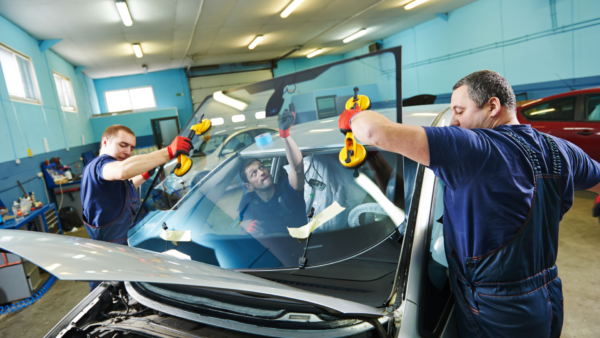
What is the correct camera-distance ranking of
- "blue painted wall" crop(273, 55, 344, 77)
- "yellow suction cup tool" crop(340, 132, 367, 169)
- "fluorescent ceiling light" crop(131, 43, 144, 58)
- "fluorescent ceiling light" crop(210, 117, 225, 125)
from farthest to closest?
"blue painted wall" crop(273, 55, 344, 77)
"fluorescent ceiling light" crop(131, 43, 144, 58)
"fluorescent ceiling light" crop(210, 117, 225, 125)
"yellow suction cup tool" crop(340, 132, 367, 169)

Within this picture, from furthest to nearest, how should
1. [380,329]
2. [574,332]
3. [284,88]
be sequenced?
[574,332] < [284,88] < [380,329]

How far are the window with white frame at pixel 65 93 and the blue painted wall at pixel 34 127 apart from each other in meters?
0.17

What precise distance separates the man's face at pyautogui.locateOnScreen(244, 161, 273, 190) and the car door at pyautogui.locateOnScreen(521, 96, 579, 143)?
485cm

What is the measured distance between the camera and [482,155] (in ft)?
3.21

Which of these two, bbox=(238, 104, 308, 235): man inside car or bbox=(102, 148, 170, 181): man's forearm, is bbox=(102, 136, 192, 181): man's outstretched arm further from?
bbox=(238, 104, 308, 235): man inside car

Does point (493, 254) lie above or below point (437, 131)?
below

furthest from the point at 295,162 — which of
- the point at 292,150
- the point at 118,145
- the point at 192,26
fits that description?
the point at 192,26

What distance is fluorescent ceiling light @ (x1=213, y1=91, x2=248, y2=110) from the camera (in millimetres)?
1836

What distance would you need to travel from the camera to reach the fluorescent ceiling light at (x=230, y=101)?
184 centimetres

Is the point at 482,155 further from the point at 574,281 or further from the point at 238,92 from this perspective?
the point at 574,281

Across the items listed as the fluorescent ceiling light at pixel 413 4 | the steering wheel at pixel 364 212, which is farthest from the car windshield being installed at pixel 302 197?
the fluorescent ceiling light at pixel 413 4

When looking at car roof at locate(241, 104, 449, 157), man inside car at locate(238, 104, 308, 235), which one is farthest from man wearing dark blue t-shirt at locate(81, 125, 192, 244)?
car roof at locate(241, 104, 449, 157)

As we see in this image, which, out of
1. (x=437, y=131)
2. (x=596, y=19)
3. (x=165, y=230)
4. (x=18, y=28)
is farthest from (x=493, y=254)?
(x=18, y=28)

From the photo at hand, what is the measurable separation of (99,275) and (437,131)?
3.12 ft
